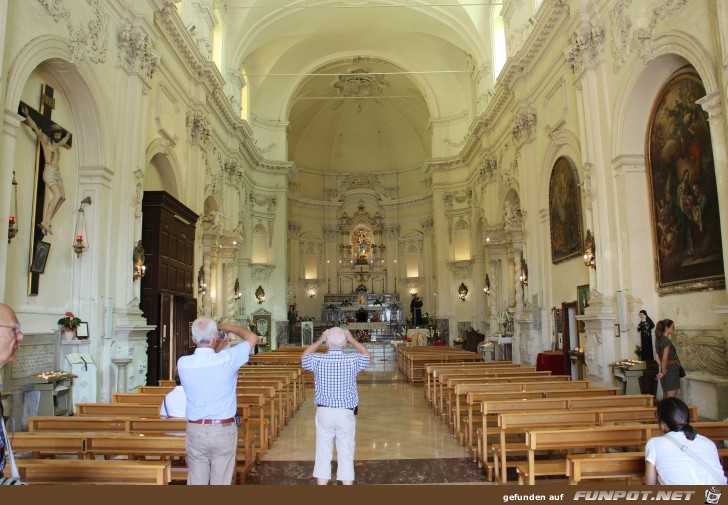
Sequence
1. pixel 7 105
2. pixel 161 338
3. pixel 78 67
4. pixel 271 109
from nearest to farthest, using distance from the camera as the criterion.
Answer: pixel 7 105, pixel 78 67, pixel 161 338, pixel 271 109

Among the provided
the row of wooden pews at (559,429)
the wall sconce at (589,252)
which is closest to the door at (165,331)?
the row of wooden pews at (559,429)

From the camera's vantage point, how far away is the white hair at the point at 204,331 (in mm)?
4094

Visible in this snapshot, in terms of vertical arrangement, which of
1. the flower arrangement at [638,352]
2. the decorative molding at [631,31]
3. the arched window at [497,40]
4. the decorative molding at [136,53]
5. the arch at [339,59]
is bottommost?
the flower arrangement at [638,352]

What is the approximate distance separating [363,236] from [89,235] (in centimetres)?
2458

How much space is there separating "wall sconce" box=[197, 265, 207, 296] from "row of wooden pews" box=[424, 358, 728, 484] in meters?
9.73

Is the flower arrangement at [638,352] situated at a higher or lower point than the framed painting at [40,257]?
lower

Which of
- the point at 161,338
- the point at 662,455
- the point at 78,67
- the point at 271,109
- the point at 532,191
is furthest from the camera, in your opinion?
the point at 271,109

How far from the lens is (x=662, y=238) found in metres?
9.92

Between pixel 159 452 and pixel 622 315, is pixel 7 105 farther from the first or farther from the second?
pixel 622 315

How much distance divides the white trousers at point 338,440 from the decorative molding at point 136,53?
30.6ft

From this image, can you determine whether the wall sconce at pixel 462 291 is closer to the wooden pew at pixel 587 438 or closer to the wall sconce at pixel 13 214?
the wall sconce at pixel 13 214

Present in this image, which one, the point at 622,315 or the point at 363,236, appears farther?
the point at 363,236

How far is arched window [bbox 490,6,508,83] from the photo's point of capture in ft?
65.2

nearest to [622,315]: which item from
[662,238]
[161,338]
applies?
[662,238]
